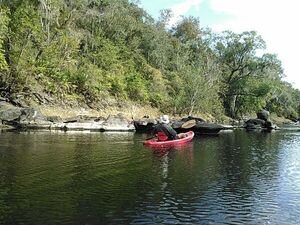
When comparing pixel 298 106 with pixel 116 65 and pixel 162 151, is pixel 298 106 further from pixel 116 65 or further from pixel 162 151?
pixel 162 151

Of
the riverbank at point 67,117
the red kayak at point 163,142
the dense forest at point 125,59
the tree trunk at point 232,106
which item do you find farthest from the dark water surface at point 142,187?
the tree trunk at point 232,106

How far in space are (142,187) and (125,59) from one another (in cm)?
5316

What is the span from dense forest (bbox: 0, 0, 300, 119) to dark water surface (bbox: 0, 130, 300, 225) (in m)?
22.4

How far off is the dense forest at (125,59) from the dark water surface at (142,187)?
22.4 m

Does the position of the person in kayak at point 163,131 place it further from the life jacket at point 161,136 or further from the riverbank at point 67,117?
the riverbank at point 67,117

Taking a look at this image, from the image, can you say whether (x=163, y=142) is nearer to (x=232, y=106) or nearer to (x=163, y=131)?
(x=163, y=131)

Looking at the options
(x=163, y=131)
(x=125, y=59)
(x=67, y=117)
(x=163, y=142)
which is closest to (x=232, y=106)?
(x=125, y=59)

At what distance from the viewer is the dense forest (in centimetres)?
4400

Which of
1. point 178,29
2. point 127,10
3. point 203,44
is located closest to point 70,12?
point 127,10

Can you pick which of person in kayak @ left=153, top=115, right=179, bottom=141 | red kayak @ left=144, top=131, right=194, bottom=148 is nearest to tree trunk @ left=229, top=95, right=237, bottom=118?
red kayak @ left=144, top=131, right=194, bottom=148

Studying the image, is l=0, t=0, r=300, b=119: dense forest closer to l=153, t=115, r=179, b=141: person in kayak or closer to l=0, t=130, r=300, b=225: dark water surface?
l=153, t=115, r=179, b=141: person in kayak

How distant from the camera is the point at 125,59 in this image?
66.6m

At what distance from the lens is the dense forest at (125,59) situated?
4400 cm

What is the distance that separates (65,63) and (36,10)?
23.8 ft
